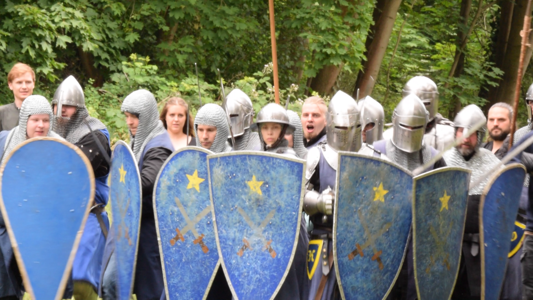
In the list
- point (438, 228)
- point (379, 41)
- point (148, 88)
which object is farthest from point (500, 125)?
point (379, 41)

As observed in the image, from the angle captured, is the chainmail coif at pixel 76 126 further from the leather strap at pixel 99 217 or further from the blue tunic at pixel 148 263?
the blue tunic at pixel 148 263

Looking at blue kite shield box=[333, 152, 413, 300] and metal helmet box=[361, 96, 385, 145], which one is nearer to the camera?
blue kite shield box=[333, 152, 413, 300]

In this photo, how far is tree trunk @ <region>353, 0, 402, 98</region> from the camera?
1215 centimetres

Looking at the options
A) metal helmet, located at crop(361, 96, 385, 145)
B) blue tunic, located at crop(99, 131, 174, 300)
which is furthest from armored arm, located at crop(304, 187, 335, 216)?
metal helmet, located at crop(361, 96, 385, 145)

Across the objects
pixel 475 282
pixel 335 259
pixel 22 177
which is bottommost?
pixel 475 282

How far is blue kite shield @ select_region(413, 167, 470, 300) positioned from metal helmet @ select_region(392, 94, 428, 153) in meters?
0.41

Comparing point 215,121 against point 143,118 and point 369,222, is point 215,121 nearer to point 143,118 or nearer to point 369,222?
point 143,118

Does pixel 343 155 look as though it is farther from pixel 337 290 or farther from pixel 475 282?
pixel 475 282

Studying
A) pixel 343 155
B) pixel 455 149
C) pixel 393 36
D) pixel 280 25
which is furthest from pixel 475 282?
pixel 393 36

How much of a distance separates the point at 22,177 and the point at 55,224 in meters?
0.31

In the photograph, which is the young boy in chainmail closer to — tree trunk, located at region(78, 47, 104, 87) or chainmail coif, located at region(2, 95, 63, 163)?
chainmail coif, located at region(2, 95, 63, 163)

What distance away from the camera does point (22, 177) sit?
13.8ft

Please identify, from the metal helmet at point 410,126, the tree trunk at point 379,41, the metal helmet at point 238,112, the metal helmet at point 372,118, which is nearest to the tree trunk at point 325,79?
the tree trunk at point 379,41

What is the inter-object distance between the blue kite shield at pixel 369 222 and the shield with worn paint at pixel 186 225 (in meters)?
0.75
